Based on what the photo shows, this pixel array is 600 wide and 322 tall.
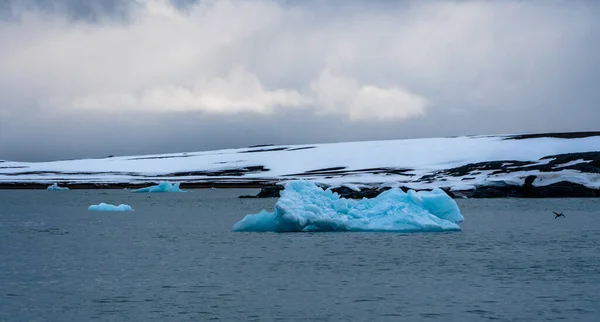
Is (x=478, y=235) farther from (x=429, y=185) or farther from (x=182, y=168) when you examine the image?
(x=182, y=168)

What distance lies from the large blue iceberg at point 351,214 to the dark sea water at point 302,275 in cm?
A: 54

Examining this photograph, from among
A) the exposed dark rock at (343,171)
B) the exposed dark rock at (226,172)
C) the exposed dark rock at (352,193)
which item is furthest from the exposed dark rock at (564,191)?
the exposed dark rock at (226,172)

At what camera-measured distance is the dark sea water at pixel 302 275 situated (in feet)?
47.3

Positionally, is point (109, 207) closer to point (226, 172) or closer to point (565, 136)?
point (565, 136)

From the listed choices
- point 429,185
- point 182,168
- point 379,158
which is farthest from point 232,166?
point 429,185

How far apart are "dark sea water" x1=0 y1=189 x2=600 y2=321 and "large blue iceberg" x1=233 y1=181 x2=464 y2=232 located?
536 millimetres

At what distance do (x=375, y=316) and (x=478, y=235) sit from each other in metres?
15.6

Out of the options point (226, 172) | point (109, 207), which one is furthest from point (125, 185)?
point (109, 207)

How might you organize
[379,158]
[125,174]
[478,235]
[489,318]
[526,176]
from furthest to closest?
[125,174] → [379,158] → [526,176] → [478,235] → [489,318]

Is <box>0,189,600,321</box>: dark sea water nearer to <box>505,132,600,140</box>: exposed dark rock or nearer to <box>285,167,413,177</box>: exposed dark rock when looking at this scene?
<box>285,167,413,177</box>: exposed dark rock

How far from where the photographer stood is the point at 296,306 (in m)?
15.0

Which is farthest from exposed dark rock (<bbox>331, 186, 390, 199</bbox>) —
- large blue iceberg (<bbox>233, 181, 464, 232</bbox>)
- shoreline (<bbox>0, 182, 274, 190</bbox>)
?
shoreline (<bbox>0, 182, 274, 190</bbox>)

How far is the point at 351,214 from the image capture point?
29.8 m

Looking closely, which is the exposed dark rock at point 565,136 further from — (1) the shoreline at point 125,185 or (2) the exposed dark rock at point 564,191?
(2) the exposed dark rock at point 564,191
